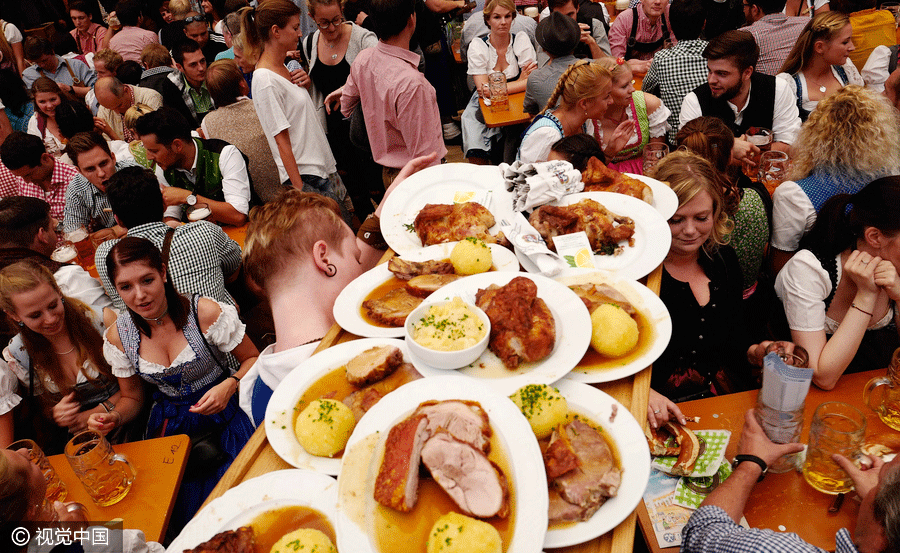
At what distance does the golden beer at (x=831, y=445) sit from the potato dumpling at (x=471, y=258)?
4.77ft

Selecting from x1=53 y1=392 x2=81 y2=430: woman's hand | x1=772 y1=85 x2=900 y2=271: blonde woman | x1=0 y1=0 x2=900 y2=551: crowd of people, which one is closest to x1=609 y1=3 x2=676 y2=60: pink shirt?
x1=0 y1=0 x2=900 y2=551: crowd of people

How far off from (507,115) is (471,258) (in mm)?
4114

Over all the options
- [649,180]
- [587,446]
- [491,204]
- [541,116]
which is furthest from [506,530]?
Answer: [541,116]

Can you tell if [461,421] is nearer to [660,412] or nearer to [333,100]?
[660,412]

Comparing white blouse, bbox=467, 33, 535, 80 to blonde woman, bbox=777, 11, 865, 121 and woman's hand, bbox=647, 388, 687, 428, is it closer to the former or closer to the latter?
blonde woman, bbox=777, 11, 865, 121

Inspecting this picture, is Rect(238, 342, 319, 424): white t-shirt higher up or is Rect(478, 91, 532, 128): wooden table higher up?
Rect(238, 342, 319, 424): white t-shirt

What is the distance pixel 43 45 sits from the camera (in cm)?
830

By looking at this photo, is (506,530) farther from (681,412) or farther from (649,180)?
(649,180)

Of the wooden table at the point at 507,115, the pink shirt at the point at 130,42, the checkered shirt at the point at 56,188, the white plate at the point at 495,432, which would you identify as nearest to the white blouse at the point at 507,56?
the wooden table at the point at 507,115

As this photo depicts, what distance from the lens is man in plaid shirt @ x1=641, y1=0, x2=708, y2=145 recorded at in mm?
5262

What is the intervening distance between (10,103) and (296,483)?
9.70 m

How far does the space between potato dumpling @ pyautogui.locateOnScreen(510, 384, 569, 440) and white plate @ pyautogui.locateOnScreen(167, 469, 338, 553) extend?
0.63 meters

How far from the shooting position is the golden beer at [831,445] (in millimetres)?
1999

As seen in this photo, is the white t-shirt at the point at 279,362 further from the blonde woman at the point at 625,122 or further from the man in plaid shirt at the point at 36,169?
the man in plaid shirt at the point at 36,169
